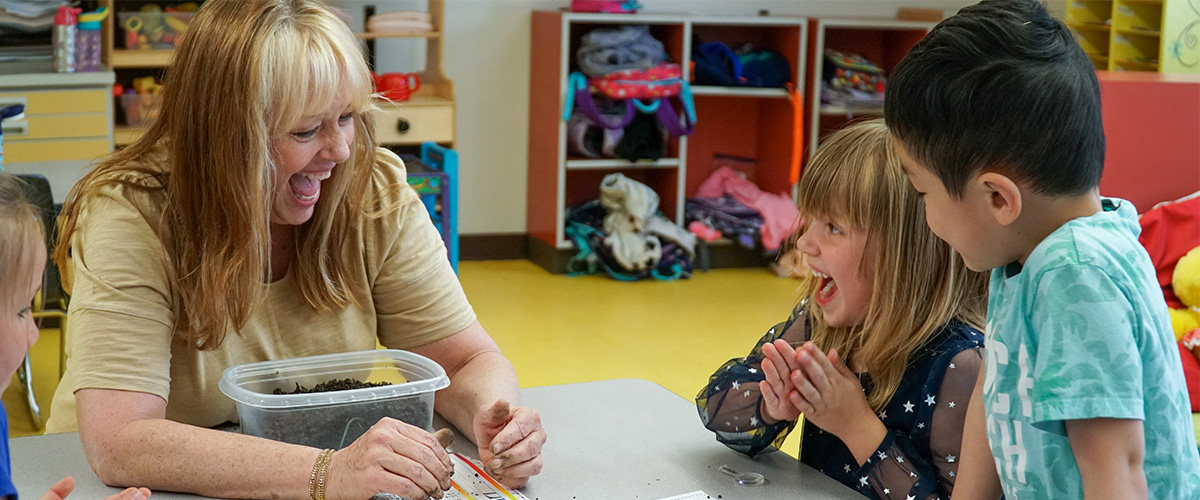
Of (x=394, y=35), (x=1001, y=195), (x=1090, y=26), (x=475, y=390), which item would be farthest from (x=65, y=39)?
(x=1090, y=26)

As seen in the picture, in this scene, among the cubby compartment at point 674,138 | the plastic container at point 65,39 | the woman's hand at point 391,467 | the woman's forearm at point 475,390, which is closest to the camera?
the woman's hand at point 391,467

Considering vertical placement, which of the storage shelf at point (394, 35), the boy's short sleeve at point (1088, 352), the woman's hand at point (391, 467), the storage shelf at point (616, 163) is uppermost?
the storage shelf at point (394, 35)

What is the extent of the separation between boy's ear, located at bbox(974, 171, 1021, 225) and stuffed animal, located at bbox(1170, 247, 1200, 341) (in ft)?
7.55

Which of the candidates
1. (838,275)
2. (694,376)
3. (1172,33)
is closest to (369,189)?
(838,275)

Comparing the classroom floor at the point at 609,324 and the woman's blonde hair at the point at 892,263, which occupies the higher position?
the woman's blonde hair at the point at 892,263

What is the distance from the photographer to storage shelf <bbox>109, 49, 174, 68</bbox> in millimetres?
4094

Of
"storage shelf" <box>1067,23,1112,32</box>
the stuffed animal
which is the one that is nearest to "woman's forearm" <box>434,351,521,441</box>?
the stuffed animal

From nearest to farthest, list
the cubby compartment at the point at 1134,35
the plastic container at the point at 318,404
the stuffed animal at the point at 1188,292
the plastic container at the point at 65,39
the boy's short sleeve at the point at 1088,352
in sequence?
1. the boy's short sleeve at the point at 1088,352
2. the plastic container at the point at 318,404
3. the stuffed animal at the point at 1188,292
4. the plastic container at the point at 65,39
5. the cubby compartment at the point at 1134,35

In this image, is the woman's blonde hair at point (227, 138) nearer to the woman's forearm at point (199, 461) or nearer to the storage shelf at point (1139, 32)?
the woman's forearm at point (199, 461)

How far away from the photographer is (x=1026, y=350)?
84cm

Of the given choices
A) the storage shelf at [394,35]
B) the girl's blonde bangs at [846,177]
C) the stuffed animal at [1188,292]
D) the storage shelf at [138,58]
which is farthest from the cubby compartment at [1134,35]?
the girl's blonde bangs at [846,177]

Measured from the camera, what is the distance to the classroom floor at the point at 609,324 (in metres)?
3.55

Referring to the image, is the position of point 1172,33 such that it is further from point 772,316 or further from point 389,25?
point 389,25

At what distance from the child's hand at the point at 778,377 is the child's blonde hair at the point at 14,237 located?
72 centimetres
